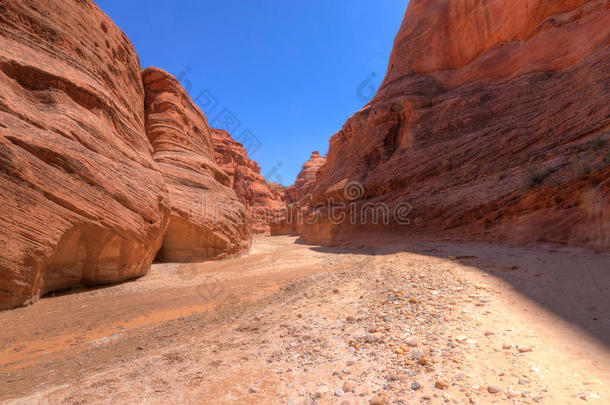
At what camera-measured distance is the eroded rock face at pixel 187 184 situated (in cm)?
952

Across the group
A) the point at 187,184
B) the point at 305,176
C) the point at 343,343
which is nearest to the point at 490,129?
the point at 343,343

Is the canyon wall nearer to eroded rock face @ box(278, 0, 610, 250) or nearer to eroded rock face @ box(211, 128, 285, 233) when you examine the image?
eroded rock face @ box(278, 0, 610, 250)

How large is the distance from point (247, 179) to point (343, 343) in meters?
46.6

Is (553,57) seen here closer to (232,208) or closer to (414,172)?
(414,172)

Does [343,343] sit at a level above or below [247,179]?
below

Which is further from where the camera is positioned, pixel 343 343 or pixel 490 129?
pixel 490 129

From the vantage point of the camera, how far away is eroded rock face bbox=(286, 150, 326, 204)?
62.4 metres

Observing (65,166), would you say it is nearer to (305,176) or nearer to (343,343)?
(343,343)

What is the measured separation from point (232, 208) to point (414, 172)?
32.7 ft

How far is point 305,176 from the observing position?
2687 inches

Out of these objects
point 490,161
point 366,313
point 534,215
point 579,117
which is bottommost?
point 366,313

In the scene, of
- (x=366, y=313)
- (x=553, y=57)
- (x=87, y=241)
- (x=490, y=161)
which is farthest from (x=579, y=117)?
(x=87, y=241)

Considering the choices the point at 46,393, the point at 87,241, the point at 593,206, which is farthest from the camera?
the point at 593,206

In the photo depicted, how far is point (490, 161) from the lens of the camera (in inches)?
416
